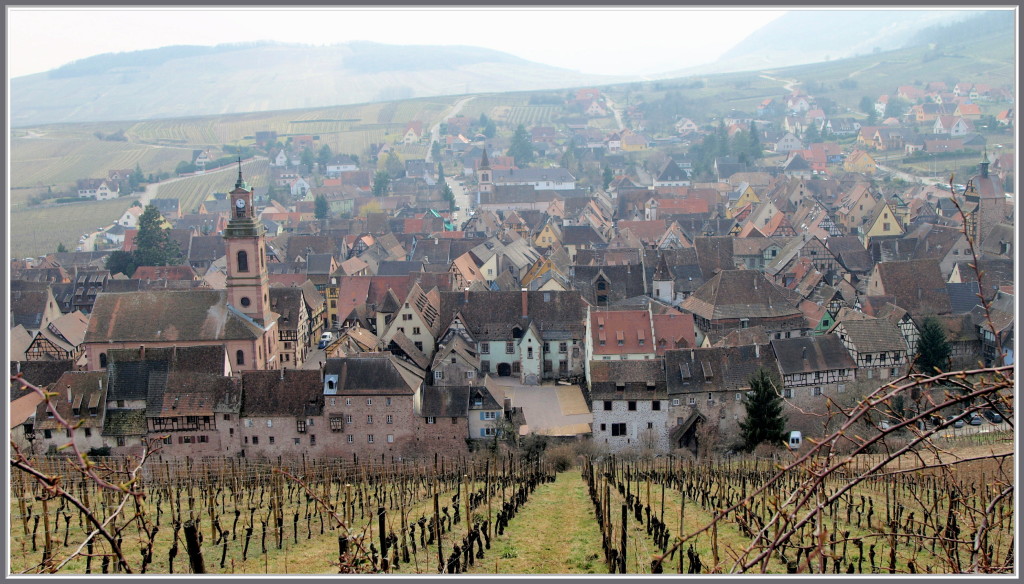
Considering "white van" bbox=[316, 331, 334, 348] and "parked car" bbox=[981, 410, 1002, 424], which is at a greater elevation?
"white van" bbox=[316, 331, 334, 348]

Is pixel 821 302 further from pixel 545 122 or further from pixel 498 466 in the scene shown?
pixel 545 122

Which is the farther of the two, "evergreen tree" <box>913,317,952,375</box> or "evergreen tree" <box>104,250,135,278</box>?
"evergreen tree" <box>104,250,135,278</box>

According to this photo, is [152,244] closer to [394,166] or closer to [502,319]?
[502,319]

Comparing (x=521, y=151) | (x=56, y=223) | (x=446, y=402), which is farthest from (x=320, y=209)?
(x=446, y=402)

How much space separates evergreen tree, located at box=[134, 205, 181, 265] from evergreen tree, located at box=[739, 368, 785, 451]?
5208 cm

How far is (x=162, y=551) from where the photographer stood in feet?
73.4

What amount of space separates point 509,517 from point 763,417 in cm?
1525

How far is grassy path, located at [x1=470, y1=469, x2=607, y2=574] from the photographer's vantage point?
18.9 m

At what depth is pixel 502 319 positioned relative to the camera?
4834cm

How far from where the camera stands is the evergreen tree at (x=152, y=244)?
71.8 m

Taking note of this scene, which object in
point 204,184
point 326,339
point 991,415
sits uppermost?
point 204,184

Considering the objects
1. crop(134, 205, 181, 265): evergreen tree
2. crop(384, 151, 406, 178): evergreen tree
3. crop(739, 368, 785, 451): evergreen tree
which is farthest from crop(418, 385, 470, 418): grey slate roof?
crop(384, 151, 406, 178): evergreen tree

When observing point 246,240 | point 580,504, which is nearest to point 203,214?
point 246,240

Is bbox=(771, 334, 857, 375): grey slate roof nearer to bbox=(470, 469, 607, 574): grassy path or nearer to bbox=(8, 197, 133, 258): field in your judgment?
bbox=(470, 469, 607, 574): grassy path
